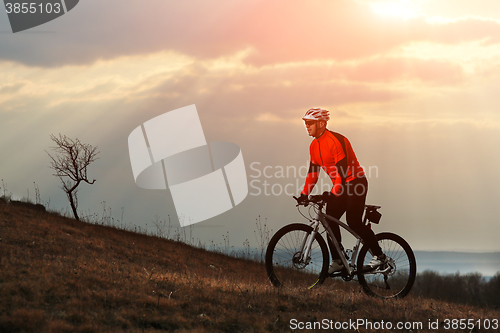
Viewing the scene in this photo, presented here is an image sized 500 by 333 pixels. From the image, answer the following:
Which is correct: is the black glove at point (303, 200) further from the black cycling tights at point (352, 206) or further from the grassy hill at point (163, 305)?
the grassy hill at point (163, 305)

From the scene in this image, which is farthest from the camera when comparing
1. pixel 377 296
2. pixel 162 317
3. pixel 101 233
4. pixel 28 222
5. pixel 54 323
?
pixel 101 233

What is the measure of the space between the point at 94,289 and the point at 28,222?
978 cm

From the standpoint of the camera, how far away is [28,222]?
14383 mm

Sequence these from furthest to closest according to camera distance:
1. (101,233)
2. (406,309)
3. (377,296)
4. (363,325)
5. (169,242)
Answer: (169,242)
(101,233)
(377,296)
(406,309)
(363,325)

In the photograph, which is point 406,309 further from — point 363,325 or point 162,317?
point 162,317

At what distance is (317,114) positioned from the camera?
6.89 meters

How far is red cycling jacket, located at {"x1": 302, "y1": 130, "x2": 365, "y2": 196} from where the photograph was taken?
6.86m

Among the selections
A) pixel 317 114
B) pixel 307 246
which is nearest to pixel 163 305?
pixel 307 246

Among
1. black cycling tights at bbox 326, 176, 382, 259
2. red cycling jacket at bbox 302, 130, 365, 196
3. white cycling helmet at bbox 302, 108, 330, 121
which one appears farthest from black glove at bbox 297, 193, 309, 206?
white cycling helmet at bbox 302, 108, 330, 121

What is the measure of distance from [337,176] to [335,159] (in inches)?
11.1

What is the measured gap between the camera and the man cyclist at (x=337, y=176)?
6859mm

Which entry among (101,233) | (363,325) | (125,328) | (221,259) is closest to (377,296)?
(363,325)

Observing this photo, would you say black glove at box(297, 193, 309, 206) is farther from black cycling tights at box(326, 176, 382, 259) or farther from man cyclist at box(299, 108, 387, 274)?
black cycling tights at box(326, 176, 382, 259)

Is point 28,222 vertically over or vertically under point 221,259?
over
